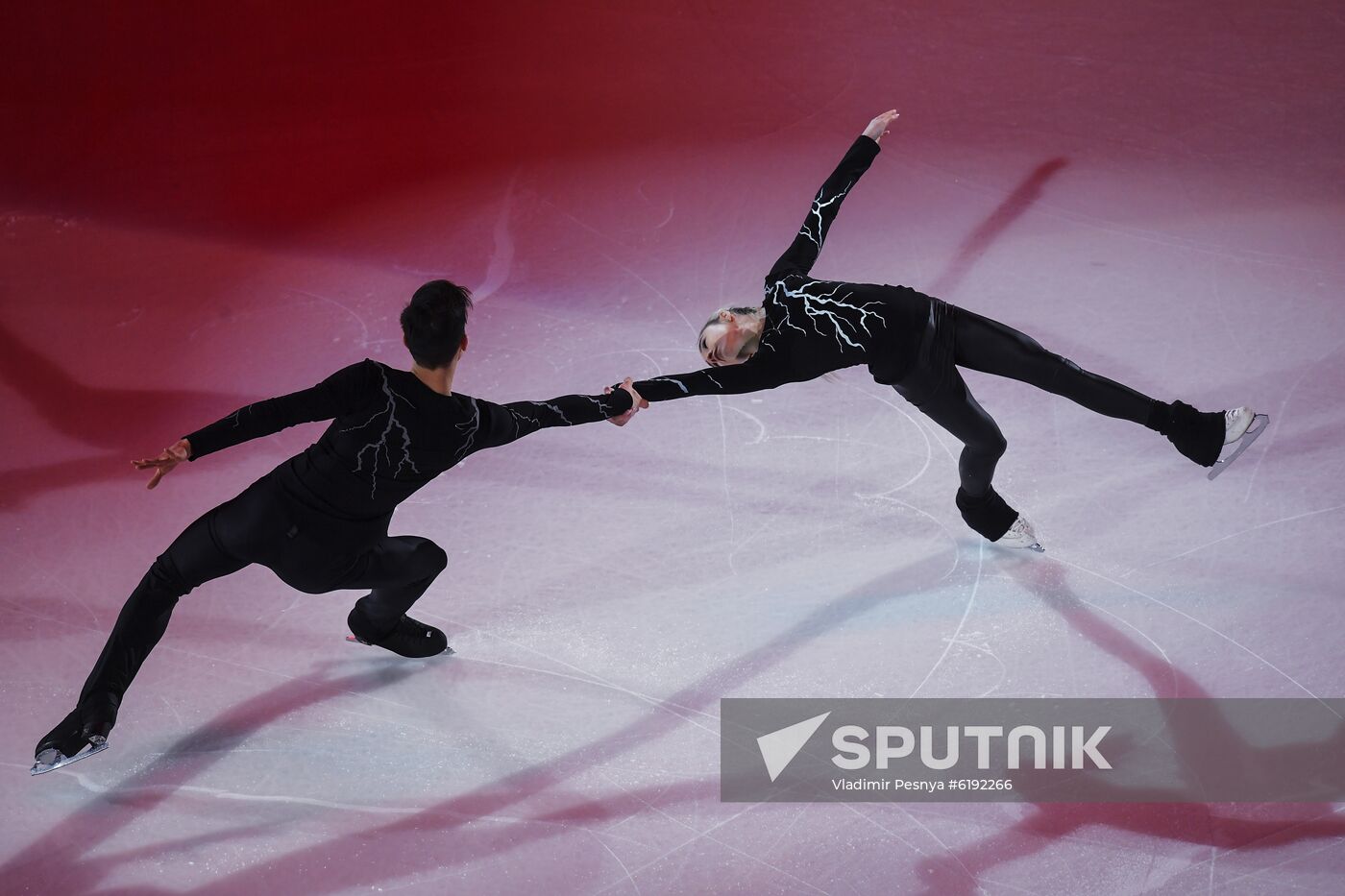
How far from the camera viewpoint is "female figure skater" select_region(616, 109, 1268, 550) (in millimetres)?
3248

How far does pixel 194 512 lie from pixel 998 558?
261cm

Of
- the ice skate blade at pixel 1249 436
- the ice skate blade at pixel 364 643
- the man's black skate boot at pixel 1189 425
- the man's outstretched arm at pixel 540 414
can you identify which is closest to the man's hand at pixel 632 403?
the man's outstretched arm at pixel 540 414

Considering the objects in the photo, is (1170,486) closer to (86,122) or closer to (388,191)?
(388,191)

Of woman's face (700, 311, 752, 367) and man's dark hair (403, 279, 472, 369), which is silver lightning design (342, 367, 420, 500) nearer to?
man's dark hair (403, 279, 472, 369)

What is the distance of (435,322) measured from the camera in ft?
8.58

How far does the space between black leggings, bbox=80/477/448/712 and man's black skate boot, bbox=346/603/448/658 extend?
1.21 feet

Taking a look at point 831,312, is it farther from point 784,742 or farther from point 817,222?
point 784,742

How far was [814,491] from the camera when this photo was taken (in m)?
3.98

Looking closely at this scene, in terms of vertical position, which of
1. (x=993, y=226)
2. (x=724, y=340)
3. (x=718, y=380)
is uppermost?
(x=993, y=226)

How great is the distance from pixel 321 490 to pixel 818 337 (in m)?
1.35

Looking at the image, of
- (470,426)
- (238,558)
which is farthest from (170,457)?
(470,426)

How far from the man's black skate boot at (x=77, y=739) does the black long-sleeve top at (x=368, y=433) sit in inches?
26.3

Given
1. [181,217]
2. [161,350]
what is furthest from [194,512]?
[181,217]

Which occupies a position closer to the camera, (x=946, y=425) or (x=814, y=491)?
(x=946, y=425)
